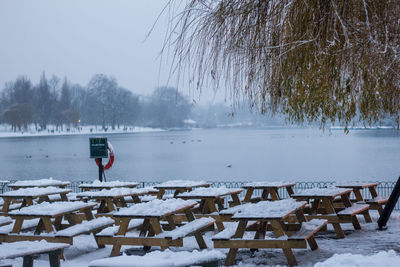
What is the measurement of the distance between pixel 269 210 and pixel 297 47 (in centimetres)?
224

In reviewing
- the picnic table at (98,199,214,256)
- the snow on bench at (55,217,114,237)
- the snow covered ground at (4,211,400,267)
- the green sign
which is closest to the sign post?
the green sign

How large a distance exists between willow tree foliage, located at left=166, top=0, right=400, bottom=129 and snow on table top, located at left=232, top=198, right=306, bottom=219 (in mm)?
1360

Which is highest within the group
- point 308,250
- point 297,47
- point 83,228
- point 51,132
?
point 297,47

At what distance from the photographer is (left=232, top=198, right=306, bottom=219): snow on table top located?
6.35m

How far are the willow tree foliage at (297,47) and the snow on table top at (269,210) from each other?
1360mm

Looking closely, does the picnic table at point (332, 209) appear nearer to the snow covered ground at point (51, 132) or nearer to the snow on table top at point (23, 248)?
the snow on table top at point (23, 248)

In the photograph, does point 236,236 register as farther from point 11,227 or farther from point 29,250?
point 11,227

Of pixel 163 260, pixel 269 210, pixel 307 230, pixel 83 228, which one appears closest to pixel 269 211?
pixel 269 210

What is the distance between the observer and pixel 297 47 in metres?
5.27

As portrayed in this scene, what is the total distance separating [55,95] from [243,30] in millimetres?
131913

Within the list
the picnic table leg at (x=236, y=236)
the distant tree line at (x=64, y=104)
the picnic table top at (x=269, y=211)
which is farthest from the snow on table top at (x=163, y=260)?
the distant tree line at (x=64, y=104)

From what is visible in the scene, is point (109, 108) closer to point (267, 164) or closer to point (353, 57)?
point (267, 164)

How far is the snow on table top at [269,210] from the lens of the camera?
20.8 feet

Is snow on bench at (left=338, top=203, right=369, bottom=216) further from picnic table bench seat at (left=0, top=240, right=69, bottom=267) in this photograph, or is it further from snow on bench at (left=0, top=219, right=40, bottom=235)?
snow on bench at (left=0, top=219, right=40, bottom=235)
